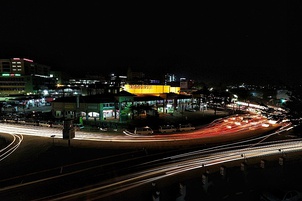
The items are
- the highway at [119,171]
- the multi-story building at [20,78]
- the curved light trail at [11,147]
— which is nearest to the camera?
the highway at [119,171]

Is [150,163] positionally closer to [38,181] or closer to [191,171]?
[191,171]

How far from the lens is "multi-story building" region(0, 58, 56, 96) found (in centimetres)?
7488

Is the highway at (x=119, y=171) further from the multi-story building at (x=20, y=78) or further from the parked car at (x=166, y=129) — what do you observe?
the multi-story building at (x=20, y=78)

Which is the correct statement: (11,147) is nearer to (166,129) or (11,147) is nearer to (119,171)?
(119,171)

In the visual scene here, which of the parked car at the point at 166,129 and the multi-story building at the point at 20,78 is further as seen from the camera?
the multi-story building at the point at 20,78

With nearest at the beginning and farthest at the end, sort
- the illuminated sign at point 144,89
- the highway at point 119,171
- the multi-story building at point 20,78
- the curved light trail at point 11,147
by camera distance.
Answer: the highway at point 119,171 → the curved light trail at point 11,147 → the illuminated sign at point 144,89 → the multi-story building at point 20,78

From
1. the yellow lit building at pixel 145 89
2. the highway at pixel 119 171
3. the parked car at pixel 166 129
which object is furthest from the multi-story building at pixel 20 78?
the parked car at pixel 166 129

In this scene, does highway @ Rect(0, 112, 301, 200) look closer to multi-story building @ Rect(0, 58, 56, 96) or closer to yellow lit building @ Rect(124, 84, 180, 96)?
yellow lit building @ Rect(124, 84, 180, 96)

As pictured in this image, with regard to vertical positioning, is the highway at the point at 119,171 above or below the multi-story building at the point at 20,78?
below

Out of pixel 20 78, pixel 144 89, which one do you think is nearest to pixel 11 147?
pixel 144 89

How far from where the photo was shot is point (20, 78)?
77.6 meters

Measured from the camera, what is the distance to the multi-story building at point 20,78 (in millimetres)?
74875

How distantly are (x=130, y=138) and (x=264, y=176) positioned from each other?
12.5 m

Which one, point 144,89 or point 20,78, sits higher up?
point 20,78
